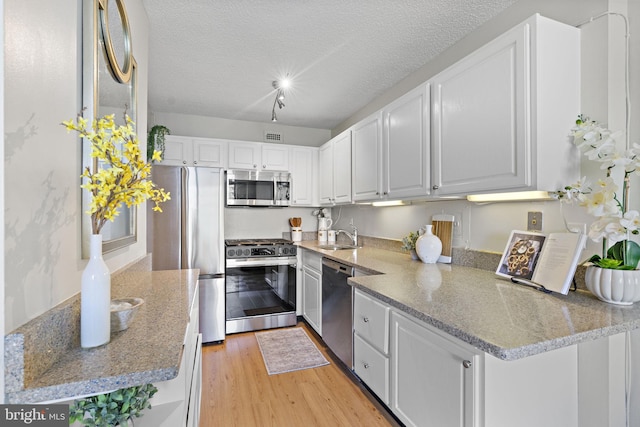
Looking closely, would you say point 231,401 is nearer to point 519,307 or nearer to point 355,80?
point 519,307

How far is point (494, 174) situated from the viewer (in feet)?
4.91

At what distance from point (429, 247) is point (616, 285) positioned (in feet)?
3.47

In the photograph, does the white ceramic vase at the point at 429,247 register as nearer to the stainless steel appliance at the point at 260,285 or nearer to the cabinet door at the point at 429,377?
the cabinet door at the point at 429,377

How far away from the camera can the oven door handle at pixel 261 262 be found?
120 inches

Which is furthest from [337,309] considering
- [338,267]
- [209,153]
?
[209,153]

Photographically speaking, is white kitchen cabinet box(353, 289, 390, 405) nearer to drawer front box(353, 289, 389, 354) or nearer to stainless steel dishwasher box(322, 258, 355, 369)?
drawer front box(353, 289, 389, 354)

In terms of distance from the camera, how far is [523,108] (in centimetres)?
136

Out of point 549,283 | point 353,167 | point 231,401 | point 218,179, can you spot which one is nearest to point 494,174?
point 549,283

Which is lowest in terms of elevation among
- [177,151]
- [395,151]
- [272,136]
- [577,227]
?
[577,227]

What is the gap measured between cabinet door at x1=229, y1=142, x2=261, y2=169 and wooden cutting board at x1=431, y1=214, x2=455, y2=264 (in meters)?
2.24

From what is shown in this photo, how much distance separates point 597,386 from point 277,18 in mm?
2578

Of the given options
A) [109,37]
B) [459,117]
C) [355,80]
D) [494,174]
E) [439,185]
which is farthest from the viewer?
[355,80]

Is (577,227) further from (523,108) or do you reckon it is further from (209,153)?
(209,153)

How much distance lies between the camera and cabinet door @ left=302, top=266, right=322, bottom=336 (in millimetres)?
2846
